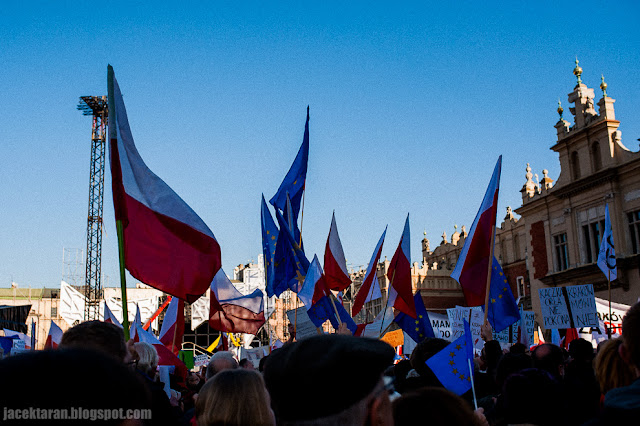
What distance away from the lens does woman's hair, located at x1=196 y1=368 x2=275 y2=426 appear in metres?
3.13

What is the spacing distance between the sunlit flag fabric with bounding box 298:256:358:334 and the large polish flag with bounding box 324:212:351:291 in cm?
318

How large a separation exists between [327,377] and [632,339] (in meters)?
1.32

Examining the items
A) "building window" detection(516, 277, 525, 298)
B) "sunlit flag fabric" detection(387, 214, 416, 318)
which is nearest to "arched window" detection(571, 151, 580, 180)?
"building window" detection(516, 277, 525, 298)

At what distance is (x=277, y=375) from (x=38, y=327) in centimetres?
6966

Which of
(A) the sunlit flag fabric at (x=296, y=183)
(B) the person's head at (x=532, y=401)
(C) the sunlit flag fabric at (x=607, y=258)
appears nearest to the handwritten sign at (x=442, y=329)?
(C) the sunlit flag fabric at (x=607, y=258)

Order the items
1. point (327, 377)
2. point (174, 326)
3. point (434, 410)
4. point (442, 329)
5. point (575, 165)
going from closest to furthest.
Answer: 1. point (327, 377)
2. point (434, 410)
3. point (174, 326)
4. point (442, 329)
5. point (575, 165)

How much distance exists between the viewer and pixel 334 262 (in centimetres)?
1512

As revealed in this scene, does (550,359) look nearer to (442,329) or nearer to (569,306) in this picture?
(569,306)

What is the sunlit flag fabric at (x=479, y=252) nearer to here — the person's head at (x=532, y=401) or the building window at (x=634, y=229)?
the person's head at (x=532, y=401)

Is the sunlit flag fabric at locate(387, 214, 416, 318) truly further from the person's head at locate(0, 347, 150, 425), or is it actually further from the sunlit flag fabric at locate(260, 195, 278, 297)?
the person's head at locate(0, 347, 150, 425)

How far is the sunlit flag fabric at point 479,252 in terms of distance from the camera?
9.86 meters

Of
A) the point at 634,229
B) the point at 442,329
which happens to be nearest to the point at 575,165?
the point at 634,229

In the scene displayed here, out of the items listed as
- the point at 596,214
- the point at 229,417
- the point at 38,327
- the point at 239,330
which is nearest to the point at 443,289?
the point at 596,214

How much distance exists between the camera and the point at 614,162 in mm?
28094
